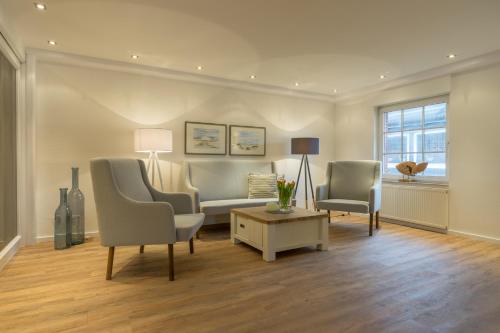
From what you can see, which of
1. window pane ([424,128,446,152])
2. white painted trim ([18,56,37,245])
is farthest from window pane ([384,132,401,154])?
white painted trim ([18,56,37,245])

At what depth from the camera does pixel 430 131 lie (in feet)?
14.0

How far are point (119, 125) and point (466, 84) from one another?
4.46 metres

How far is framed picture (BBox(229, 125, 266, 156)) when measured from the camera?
4617mm

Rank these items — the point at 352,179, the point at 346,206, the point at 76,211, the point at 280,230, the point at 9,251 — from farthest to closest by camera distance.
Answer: the point at 352,179 < the point at 346,206 < the point at 76,211 < the point at 280,230 < the point at 9,251

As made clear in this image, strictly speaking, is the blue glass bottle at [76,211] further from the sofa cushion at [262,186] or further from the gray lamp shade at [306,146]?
the gray lamp shade at [306,146]

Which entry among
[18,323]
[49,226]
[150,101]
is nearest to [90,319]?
[18,323]

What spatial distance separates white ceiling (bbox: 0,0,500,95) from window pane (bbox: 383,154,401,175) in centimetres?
143

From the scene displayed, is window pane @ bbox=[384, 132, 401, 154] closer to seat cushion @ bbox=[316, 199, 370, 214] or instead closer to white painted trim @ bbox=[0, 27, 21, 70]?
seat cushion @ bbox=[316, 199, 370, 214]

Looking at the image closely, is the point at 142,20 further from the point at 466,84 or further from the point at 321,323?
the point at 466,84

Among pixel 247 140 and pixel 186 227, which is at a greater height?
pixel 247 140

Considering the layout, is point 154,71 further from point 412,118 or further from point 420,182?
point 420,182

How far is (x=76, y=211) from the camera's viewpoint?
3.43m

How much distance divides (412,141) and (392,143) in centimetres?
36

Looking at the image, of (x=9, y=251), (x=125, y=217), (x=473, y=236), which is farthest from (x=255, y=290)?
(x=473, y=236)
